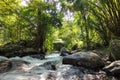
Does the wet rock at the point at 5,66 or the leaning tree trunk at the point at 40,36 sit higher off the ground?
the leaning tree trunk at the point at 40,36

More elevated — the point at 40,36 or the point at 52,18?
the point at 52,18

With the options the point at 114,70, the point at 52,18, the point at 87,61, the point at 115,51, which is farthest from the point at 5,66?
the point at 52,18

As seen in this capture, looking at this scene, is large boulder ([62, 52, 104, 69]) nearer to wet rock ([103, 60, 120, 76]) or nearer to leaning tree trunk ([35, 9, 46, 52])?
wet rock ([103, 60, 120, 76])

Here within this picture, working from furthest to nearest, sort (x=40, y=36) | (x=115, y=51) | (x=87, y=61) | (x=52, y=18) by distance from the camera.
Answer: (x=40, y=36) < (x=52, y=18) < (x=115, y=51) < (x=87, y=61)

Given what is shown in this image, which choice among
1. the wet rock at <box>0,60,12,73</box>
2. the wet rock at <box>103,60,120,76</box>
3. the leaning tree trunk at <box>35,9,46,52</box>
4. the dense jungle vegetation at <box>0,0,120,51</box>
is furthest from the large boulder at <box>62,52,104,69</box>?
the leaning tree trunk at <box>35,9,46,52</box>

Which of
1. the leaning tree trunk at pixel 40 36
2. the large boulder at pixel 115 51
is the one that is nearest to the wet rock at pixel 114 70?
the large boulder at pixel 115 51

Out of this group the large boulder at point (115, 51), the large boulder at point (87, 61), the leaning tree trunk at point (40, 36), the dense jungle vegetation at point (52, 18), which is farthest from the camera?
the leaning tree trunk at point (40, 36)

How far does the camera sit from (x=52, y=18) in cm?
1747

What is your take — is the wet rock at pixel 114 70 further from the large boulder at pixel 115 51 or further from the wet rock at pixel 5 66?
the wet rock at pixel 5 66

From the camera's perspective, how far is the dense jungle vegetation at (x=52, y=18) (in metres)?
16.9

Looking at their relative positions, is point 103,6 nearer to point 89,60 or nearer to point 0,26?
point 89,60

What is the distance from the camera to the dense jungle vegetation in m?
16.9

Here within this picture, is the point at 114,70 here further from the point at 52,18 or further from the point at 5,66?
the point at 52,18

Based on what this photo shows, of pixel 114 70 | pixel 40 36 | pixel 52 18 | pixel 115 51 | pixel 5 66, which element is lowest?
pixel 114 70
